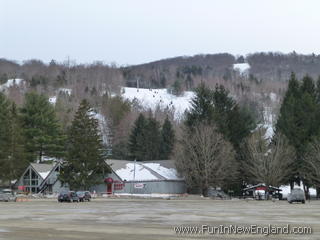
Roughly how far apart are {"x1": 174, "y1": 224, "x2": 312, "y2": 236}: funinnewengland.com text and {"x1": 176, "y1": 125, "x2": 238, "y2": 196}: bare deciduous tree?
195ft

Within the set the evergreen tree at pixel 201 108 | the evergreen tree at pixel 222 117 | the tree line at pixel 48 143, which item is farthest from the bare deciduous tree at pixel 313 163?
the tree line at pixel 48 143

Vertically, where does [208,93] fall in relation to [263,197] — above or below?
above

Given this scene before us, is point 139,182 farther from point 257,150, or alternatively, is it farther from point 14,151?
point 14,151

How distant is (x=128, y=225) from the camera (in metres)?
22.5

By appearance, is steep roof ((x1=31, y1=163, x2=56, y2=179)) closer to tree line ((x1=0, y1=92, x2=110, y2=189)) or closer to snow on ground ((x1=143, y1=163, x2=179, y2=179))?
tree line ((x1=0, y1=92, x2=110, y2=189))

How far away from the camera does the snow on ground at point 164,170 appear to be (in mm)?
89938

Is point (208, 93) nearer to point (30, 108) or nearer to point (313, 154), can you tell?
point (313, 154)

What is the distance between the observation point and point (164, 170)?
92125mm

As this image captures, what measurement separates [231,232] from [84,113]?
6700 centimetres

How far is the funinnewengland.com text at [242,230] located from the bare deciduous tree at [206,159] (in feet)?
195

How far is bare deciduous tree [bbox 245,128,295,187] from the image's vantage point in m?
79.1

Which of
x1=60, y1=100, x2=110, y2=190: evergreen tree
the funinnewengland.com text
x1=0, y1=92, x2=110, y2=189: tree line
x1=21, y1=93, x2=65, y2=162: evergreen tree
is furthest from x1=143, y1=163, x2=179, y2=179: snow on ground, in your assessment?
the funinnewengland.com text

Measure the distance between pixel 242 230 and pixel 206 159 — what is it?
62.1 meters

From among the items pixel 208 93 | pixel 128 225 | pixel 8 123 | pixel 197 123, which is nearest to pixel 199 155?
pixel 197 123
